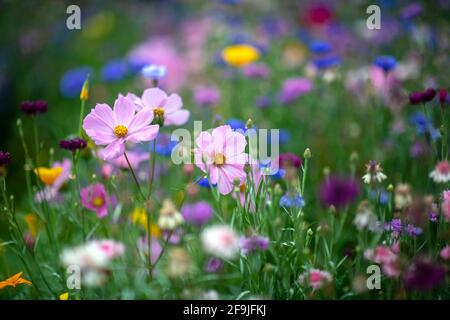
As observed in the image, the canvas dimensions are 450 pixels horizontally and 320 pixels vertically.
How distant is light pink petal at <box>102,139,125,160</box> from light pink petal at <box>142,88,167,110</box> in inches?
4.2

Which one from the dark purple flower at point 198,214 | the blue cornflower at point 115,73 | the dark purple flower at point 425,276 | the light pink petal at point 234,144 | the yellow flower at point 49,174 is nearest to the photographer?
the dark purple flower at point 425,276

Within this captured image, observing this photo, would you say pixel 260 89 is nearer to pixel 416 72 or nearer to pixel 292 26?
pixel 416 72

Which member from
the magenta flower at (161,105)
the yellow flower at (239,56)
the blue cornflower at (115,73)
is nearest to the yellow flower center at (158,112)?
the magenta flower at (161,105)

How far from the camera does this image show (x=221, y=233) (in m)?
0.77

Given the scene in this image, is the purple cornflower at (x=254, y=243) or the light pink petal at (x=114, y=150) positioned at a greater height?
the light pink petal at (x=114, y=150)

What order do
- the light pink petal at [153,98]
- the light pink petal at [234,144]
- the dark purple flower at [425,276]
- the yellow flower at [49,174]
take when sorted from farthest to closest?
the yellow flower at [49,174], the light pink petal at [153,98], the light pink petal at [234,144], the dark purple flower at [425,276]

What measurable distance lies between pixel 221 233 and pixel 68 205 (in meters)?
0.64

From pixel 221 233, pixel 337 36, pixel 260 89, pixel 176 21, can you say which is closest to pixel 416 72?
pixel 260 89

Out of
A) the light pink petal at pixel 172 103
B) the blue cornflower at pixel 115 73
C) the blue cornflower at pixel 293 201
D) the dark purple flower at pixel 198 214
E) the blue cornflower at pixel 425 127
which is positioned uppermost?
the blue cornflower at pixel 115 73

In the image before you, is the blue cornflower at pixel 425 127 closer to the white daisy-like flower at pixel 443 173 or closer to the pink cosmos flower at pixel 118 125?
the white daisy-like flower at pixel 443 173

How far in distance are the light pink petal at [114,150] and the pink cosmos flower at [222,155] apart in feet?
0.42

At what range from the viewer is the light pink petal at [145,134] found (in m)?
0.90

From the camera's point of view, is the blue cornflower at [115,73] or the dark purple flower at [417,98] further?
the blue cornflower at [115,73]

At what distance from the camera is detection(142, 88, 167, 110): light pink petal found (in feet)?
3.25
